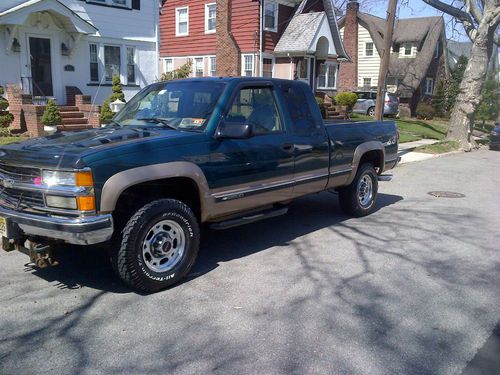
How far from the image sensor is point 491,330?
4.02 metres

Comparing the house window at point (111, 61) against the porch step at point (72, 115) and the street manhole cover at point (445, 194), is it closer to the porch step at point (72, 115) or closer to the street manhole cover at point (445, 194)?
the porch step at point (72, 115)

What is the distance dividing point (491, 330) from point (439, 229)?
125 inches

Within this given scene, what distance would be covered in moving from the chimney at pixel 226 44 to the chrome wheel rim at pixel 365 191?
19.2 meters

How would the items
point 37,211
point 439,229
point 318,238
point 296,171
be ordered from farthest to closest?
1. point 439,229
2. point 318,238
3. point 296,171
4. point 37,211

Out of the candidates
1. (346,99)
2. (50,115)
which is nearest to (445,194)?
(50,115)

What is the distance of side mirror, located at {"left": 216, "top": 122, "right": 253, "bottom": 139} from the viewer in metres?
4.86

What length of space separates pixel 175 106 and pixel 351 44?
32.8m

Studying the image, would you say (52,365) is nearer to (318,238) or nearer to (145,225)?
(145,225)

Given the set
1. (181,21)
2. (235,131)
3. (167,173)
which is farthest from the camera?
(181,21)

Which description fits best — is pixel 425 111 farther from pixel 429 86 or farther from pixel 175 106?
pixel 175 106

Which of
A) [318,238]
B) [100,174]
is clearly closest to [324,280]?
[318,238]

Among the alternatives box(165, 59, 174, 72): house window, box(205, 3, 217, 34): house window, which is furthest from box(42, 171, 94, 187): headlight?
box(165, 59, 174, 72): house window

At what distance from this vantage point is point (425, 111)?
109 feet

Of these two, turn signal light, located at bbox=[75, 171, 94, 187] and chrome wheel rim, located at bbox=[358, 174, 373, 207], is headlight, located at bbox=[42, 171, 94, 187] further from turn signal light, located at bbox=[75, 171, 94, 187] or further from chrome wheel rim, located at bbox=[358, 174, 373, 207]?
chrome wheel rim, located at bbox=[358, 174, 373, 207]
